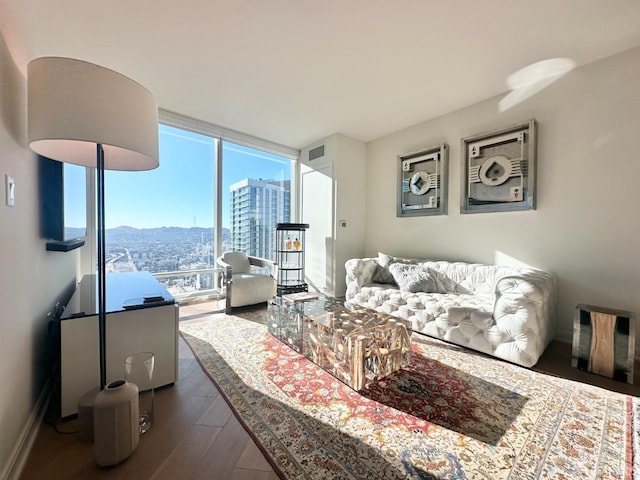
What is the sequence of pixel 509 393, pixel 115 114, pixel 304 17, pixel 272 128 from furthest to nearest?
1. pixel 272 128
2. pixel 304 17
3. pixel 509 393
4. pixel 115 114

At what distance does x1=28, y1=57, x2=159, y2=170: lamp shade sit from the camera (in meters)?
1.03

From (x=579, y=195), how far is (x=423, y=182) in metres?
1.61

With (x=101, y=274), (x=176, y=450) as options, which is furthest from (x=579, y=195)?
(x=101, y=274)

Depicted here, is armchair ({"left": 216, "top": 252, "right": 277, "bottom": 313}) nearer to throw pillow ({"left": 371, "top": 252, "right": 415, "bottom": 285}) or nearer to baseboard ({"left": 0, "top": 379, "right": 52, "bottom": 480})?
throw pillow ({"left": 371, "top": 252, "right": 415, "bottom": 285})

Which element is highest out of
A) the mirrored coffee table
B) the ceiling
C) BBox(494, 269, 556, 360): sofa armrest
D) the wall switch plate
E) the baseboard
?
the ceiling

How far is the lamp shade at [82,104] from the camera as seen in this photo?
1.03 meters

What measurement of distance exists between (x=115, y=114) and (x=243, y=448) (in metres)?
1.65

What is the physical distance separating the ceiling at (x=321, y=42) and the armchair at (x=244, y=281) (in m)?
2.09

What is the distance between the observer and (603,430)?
138cm

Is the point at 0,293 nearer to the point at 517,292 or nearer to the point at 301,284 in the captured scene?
the point at 517,292

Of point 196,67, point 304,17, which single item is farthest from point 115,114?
point 196,67

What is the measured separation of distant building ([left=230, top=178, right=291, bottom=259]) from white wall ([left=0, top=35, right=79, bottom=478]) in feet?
8.72

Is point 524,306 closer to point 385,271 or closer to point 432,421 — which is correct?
point 432,421

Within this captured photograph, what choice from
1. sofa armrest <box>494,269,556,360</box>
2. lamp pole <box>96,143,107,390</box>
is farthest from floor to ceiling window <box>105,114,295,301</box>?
sofa armrest <box>494,269,556,360</box>
